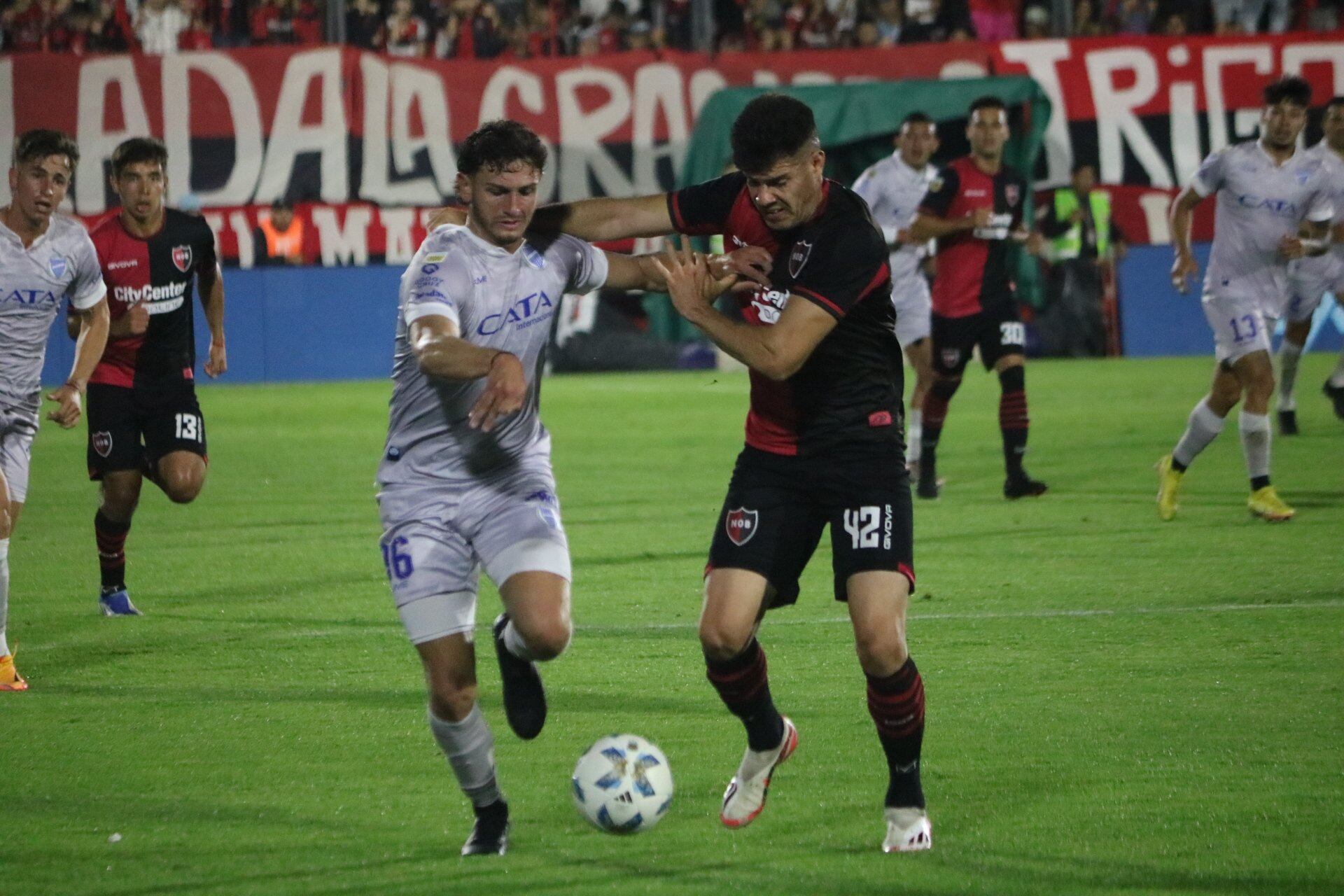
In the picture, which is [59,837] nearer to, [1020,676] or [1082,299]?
[1020,676]

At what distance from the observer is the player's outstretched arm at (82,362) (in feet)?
23.4

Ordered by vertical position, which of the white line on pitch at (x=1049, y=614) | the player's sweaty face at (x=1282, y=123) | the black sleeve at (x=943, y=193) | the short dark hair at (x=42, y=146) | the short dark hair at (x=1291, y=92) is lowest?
the white line on pitch at (x=1049, y=614)

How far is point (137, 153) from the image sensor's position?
318 inches

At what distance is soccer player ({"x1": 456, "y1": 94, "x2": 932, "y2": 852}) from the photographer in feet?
15.0

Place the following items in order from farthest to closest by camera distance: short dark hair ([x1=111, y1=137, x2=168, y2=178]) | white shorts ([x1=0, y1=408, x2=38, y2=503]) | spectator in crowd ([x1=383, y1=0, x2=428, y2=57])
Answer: spectator in crowd ([x1=383, y1=0, x2=428, y2=57])
short dark hair ([x1=111, y1=137, x2=168, y2=178])
white shorts ([x1=0, y1=408, x2=38, y2=503])

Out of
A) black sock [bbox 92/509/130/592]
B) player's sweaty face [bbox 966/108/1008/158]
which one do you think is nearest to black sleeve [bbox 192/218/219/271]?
black sock [bbox 92/509/130/592]

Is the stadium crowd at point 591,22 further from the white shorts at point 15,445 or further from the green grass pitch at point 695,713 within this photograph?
the white shorts at point 15,445

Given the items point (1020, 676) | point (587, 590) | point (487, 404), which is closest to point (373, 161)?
point (587, 590)

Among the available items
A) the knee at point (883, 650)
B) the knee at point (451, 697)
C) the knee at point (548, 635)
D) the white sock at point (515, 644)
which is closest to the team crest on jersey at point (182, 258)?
the white sock at point (515, 644)

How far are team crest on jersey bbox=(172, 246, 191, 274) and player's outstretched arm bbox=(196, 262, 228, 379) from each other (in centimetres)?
9

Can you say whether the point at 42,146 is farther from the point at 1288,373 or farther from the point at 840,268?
the point at 1288,373

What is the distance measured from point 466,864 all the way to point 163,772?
1.39m

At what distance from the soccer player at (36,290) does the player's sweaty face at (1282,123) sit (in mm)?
6208

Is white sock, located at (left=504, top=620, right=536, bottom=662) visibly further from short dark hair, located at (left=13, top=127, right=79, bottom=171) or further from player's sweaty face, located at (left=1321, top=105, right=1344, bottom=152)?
player's sweaty face, located at (left=1321, top=105, right=1344, bottom=152)
